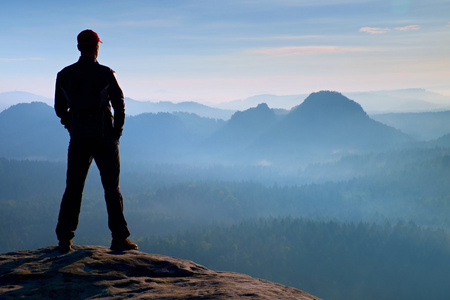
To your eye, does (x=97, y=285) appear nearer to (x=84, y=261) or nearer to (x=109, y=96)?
(x=84, y=261)

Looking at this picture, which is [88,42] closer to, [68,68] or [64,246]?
[68,68]

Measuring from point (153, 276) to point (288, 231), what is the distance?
193 meters

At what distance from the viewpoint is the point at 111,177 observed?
9352 millimetres

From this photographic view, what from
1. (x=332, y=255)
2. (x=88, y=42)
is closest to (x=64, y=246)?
(x=88, y=42)

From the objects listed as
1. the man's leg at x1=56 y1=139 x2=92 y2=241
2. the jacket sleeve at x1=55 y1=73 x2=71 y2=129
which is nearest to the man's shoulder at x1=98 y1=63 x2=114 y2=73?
the jacket sleeve at x1=55 y1=73 x2=71 y2=129

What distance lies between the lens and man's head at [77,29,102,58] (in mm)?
9062

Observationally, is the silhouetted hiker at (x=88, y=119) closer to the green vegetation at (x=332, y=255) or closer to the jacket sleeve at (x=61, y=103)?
the jacket sleeve at (x=61, y=103)

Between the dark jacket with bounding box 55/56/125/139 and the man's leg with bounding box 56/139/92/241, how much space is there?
347 millimetres

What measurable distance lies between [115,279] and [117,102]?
386 cm

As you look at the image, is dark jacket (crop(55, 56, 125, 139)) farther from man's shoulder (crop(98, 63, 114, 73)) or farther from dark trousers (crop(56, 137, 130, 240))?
dark trousers (crop(56, 137, 130, 240))

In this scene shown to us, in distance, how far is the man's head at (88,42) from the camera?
9062 millimetres

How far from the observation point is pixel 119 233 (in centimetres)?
975

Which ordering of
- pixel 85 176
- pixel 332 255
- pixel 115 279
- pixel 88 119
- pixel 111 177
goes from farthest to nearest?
1. pixel 332 255
2. pixel 85 176
3. pixel 111 177
4. pixel 88 119
5. pixel 115 279

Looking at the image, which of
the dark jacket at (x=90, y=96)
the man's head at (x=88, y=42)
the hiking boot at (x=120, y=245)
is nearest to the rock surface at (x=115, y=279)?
the hiking boot at (x=120, y=245)
